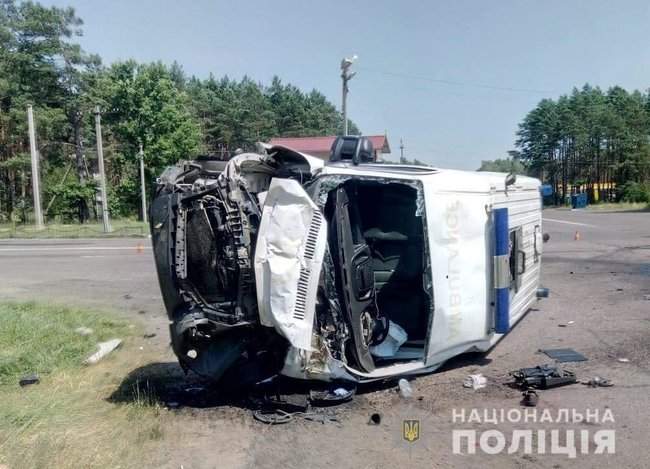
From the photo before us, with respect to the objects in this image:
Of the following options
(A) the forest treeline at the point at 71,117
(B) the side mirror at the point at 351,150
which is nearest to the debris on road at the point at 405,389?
(B) the side mirror at the point at 351,150

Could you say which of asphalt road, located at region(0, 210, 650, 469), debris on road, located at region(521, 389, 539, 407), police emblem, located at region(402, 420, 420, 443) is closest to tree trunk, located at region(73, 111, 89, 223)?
→ asphalt road, located at region(0, 210, 650, 469)

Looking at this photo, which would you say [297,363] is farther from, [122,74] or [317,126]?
[317,126]

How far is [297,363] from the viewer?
4.03 metres

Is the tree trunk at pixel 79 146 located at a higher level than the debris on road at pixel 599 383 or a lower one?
higher

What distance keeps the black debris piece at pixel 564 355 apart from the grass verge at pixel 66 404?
353cm

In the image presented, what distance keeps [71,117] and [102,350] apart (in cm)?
4043

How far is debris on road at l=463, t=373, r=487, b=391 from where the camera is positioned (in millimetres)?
4414

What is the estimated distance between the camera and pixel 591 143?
67.6m

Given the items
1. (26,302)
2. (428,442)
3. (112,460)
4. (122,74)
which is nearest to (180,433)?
(112,460)

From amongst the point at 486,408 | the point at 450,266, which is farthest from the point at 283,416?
the point at 450,266

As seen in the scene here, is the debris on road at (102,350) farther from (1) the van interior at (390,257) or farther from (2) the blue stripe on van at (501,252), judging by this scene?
(2) the blue stripe on van at (501,252)

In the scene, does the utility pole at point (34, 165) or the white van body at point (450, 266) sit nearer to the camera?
the white van body at point (450, 266)

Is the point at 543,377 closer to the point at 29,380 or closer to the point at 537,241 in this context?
the point at 537,241

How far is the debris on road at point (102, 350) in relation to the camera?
547 cm
